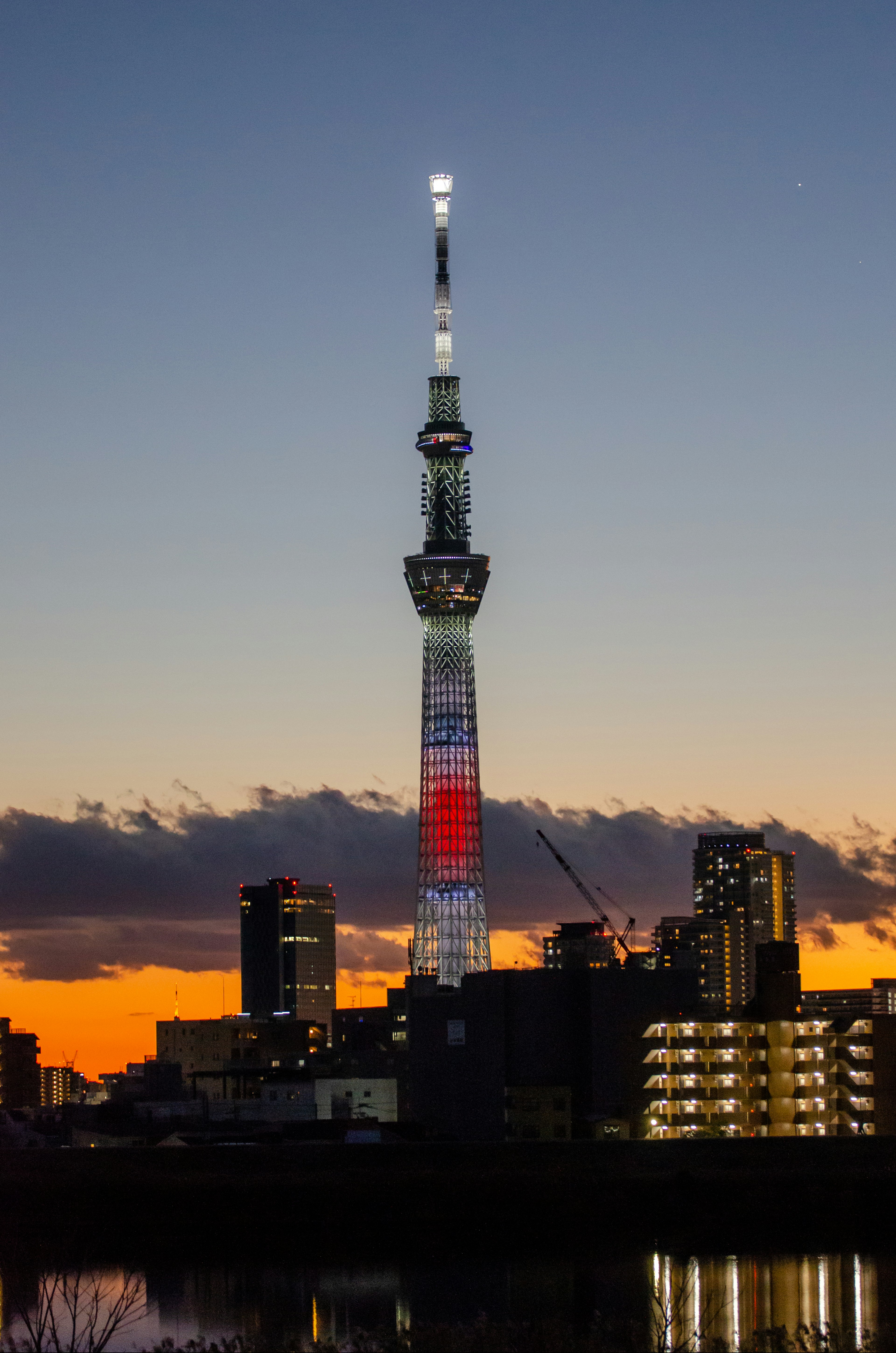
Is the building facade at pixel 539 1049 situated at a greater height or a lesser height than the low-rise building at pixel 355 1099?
greater

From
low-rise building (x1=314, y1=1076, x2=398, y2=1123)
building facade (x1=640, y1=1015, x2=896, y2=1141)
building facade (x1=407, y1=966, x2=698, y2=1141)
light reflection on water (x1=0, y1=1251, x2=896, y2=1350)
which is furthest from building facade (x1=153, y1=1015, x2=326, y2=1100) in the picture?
light reflection on water (x1=0, y1=1251, x2=896, y2=1350)

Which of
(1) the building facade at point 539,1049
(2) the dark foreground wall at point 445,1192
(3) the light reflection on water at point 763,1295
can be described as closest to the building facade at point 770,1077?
(1) the building facade at point 539,1049

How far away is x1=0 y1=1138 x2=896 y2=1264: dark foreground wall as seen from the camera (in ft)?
317

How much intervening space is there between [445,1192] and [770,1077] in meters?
24.1

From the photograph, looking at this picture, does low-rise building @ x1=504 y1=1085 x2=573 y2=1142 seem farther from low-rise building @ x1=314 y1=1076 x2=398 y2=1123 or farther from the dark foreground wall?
low-rise building @ x1=314 y1=1076 x2=398 y2=1123

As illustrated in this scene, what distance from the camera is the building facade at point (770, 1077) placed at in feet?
386

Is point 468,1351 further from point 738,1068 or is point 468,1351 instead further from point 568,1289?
point 738,1068

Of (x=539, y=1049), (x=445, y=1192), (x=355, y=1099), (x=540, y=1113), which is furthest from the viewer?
(x=355, y=1099)

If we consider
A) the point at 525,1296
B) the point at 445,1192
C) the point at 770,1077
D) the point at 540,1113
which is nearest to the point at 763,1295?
the point at 525,1296

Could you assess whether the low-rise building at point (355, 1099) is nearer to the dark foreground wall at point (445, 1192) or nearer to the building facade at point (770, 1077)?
the building facade at point (770, 1077)

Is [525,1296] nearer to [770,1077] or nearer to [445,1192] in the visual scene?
[445,1192]

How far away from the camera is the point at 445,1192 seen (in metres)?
106

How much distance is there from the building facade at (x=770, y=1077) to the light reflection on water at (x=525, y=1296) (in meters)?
33.8

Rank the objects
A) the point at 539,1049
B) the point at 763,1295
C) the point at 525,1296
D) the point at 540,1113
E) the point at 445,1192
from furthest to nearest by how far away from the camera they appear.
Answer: the point at 539,1049 < the point at 540,1113 < the point at 445,1192 < the point at 525,1296 < the point at 763,1295
